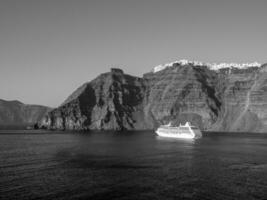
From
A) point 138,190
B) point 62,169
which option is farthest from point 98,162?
point 138,190

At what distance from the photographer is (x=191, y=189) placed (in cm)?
7106

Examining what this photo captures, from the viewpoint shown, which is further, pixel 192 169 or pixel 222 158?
pixel 222 158

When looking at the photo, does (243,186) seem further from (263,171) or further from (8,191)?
(8,191)

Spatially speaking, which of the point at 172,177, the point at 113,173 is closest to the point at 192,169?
the point at 172,177

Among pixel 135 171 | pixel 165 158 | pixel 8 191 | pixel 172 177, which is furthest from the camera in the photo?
pixel 165 158

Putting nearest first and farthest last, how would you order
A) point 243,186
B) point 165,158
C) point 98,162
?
point 243,186 < point 98,162 < point 165,158

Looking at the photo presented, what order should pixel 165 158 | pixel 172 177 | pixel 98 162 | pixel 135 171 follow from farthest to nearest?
1. pixel 165 158
2. pixel 98 162
3. pixel 135 171
4. pixel 172 177

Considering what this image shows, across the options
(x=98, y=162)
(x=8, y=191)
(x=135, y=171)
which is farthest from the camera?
(x=98, y=162)

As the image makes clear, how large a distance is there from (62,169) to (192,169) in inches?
1201

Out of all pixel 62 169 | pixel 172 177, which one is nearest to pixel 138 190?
pixel 172 177

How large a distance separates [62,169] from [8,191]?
962 inches

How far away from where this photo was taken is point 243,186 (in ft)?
242

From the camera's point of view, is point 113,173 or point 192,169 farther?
point 192,169

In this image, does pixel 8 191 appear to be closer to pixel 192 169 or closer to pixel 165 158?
pixel 192 169
